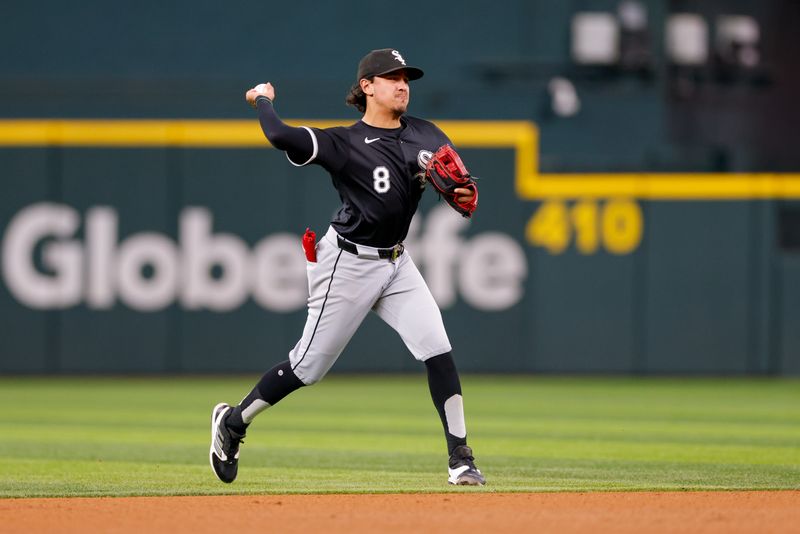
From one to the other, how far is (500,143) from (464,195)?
8052 millimetres

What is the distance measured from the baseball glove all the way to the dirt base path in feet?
3.96

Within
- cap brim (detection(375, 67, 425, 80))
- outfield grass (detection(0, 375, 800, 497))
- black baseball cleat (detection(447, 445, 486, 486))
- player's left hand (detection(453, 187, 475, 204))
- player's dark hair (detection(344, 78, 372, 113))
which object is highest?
cap brim (detection(375, 67, 425, 80))

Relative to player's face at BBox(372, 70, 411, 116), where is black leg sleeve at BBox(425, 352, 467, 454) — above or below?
below

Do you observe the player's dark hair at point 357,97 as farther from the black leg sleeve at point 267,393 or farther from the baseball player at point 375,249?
the black leg sleeve at point 267,393

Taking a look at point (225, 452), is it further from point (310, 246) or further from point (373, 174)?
point (373, 174)

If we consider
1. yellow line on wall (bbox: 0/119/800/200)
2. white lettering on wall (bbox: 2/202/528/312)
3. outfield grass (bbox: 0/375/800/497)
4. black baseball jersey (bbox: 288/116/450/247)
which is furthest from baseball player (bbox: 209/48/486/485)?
yellow line on wall (bbox: 0/119/800/200)

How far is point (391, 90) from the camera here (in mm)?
5988

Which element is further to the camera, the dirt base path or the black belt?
the black belt

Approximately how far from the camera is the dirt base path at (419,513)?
4.96 m

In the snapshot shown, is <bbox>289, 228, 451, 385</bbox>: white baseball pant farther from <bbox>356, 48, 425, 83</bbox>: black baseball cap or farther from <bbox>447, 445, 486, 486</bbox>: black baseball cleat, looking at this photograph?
<bbox>356, 48, 425, 83</bbox>: black baseball cap

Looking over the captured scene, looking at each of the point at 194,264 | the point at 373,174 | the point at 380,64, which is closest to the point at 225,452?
the point at 373,174

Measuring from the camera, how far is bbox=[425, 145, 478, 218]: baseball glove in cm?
576

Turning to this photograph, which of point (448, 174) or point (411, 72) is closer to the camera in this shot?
point (448, 174)

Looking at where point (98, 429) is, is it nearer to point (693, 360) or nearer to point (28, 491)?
point (28, 491)
